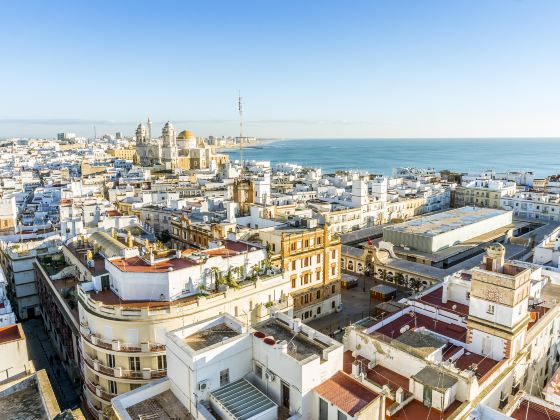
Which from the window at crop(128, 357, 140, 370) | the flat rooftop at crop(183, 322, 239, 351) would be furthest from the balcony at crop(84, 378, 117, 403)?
the flat rooftop at crop(183, 322, 239, 351)

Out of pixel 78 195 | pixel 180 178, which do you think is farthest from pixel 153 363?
pixel 180 178

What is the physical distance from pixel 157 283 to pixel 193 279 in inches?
113

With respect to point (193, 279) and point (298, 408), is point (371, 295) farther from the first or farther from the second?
point (298, 408)

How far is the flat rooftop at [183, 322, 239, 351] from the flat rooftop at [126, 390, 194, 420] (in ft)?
9.82

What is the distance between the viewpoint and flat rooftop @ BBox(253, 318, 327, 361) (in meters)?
22.3

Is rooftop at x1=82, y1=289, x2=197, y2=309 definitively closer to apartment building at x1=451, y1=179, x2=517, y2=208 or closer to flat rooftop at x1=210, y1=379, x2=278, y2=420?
flat rooftop at x1=210, y1=379, x2=278, y2=420

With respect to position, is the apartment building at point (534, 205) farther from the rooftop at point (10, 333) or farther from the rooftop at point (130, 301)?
the rooftop at point (10, 333)

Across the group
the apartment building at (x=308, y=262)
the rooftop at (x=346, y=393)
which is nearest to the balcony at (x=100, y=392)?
the rooftop at (x=346, y=393)

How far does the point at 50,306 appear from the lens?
152 feet

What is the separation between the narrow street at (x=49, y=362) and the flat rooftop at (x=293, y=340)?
21.8 m

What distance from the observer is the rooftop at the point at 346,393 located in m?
19.6

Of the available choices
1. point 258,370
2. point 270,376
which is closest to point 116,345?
point 258,370

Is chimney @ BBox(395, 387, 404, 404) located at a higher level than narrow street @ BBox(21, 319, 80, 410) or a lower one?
higher

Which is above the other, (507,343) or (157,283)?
(157,283)
